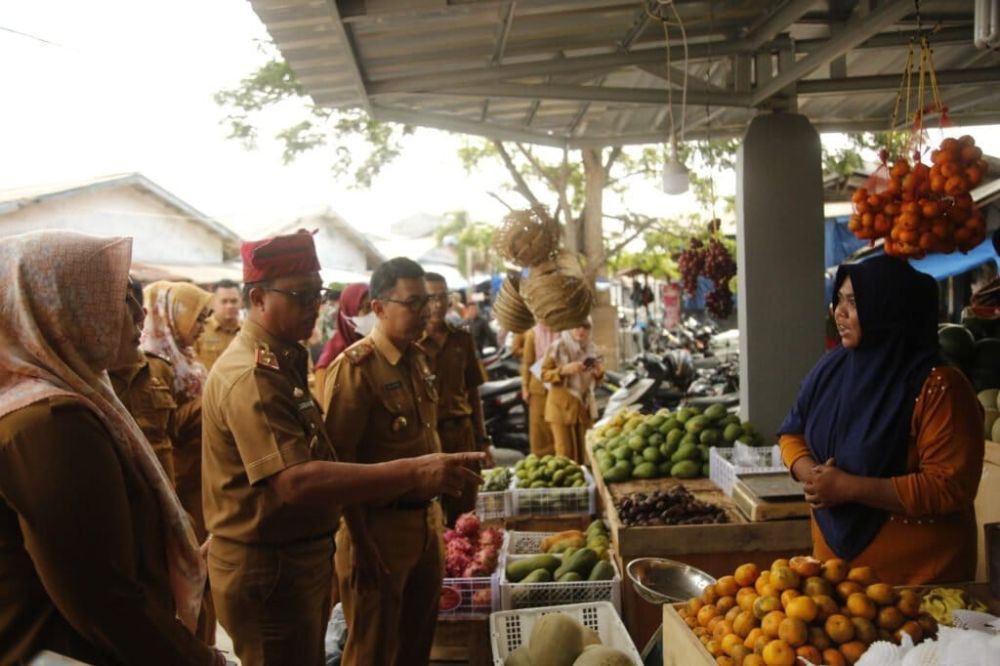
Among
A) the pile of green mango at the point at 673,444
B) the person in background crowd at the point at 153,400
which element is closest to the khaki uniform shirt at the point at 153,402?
the person in background crowd at the point at 153,400

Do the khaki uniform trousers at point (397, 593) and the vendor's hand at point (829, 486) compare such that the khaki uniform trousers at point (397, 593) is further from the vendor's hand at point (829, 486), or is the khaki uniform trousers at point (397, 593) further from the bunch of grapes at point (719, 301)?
the bunch of grapes at point (719, 301)

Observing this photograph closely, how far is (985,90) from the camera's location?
5.46 meters

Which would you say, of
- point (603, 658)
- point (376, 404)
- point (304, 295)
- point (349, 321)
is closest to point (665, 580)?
point (603, 658)

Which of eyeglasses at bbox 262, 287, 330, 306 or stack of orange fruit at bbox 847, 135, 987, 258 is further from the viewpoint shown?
stack of orange fruit at bbox 847, 135, 987, 258

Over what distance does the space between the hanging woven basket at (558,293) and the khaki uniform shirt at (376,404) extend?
1.90 meters

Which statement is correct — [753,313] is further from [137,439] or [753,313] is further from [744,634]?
[137,439]

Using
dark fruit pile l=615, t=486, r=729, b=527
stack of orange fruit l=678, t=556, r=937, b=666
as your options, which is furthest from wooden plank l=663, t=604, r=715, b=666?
dark fruit pile l=615, t=486, r=729, b=527

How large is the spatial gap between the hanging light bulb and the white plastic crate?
2243mm

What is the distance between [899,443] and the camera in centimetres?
260

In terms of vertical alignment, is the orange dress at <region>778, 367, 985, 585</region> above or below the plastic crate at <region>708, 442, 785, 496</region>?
above

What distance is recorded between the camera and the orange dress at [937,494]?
8.19 ft

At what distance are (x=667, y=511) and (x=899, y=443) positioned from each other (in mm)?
1360

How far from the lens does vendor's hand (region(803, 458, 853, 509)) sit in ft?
8.57

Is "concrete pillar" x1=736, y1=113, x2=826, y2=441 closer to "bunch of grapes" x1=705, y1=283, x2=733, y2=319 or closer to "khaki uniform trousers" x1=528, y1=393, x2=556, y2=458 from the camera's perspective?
"bunch of grapes" x1=705, y1=283, x2=733, y2=319
